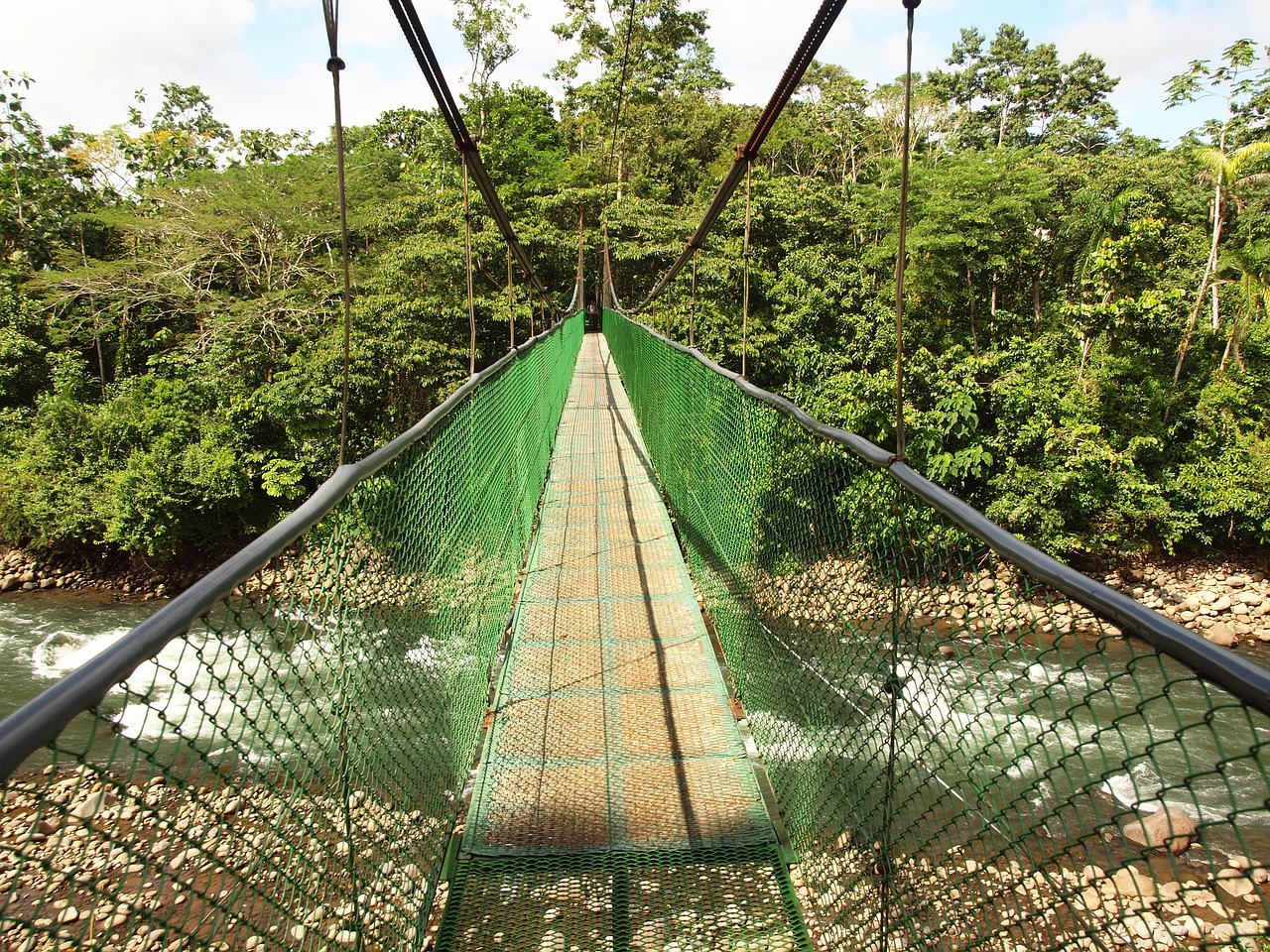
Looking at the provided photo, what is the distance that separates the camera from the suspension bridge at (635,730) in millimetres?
795

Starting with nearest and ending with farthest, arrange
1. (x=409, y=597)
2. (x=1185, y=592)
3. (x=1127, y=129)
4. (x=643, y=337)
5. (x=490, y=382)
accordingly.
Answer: (x=409, y=597) < (x=490, y=382) < (x=643, y=337) < (x=1185, y=592) < (x=1127, y=129)

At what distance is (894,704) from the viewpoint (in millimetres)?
1164

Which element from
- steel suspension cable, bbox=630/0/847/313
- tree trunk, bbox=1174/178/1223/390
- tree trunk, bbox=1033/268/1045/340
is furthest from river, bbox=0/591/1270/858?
tree trunk, bbox=1033/268/1045/340

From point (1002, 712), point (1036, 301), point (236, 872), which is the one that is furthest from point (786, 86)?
point (1036, 301)

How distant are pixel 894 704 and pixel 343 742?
821 millimetres

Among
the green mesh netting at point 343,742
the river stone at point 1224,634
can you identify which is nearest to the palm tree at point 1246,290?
the river stone at point 1224,634

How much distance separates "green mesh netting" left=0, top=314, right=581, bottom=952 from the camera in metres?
0.79

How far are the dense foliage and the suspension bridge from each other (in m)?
7.54

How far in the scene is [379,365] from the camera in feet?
39.2

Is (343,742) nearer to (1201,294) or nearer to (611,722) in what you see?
(611,722)

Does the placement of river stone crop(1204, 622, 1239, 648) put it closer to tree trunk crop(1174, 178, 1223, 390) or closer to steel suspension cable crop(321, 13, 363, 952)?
tree trunk crop(1174, 178, 1223, 390)

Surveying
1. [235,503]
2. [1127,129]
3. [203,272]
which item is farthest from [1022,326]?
[203,272]

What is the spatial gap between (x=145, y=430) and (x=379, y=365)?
3.75m

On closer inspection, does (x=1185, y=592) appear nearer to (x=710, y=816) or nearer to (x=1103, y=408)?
(x=1103, y=408)
